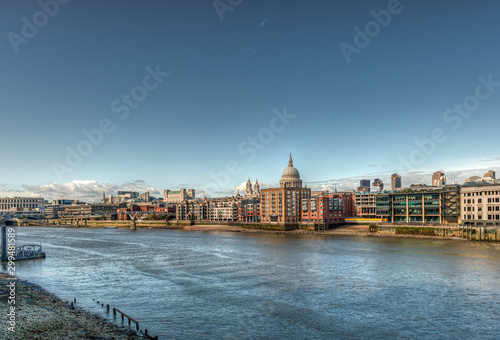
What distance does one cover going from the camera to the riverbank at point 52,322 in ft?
71.7

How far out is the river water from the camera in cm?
2427

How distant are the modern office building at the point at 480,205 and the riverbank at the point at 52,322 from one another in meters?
74.7

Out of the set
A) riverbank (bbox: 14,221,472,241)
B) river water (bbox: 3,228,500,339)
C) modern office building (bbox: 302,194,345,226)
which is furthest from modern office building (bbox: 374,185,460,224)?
river water (bbox: 3,228,500,339)

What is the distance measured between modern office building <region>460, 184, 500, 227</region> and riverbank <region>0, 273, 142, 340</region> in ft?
245

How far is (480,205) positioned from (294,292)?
6251 cm

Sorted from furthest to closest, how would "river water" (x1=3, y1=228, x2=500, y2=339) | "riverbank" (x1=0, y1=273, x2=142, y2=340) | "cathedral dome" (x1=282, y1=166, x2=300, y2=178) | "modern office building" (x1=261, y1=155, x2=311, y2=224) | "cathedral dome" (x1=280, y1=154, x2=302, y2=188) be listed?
"cathedral dome" (x1=282, y1=166, x2=300, y2=178) < "cathedral dome" (x1=280, y1=154, x2=302, y2=188) < "modern office building" (x1=261, y1=155, x2=311, y2=224) < "river water" (x1=3, y1=228, x2=500, y2=339) < "riverbank" (x1=0, y1=273, x2=142, y2=340)

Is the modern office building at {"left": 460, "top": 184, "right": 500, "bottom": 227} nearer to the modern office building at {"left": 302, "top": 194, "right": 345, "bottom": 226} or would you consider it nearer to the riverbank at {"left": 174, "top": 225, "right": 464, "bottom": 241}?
the riverbank at {"left": 174, "top": 225, "right": 464, "bottom": 241}

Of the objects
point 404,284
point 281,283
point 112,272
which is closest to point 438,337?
point 404,284

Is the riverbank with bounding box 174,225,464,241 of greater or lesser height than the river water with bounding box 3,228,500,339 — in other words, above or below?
below

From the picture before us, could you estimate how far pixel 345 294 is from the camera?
32281 mm

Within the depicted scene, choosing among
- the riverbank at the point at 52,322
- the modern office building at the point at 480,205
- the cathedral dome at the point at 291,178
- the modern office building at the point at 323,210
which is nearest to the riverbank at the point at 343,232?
the modern office building at the point at 323,210

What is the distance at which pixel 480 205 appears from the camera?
79.3 m

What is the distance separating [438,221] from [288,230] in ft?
133

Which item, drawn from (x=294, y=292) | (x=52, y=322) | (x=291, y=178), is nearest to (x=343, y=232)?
(x=291, y=178)
